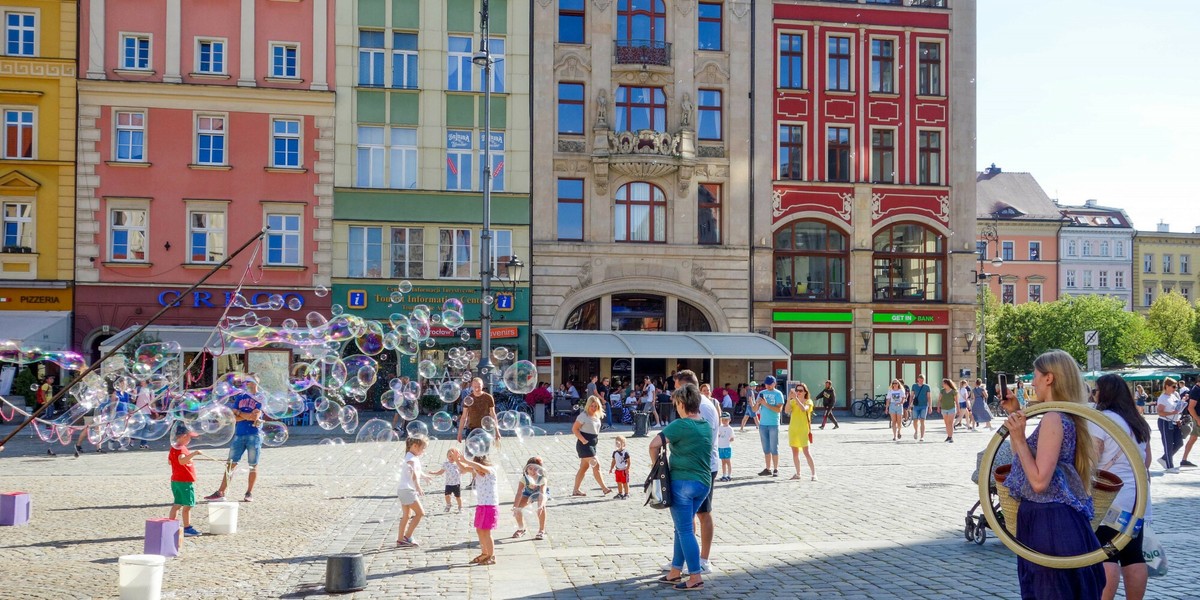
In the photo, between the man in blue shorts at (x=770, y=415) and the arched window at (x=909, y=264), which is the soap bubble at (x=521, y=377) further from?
the arched window at (x=909, y=264)

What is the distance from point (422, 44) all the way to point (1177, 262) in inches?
3016

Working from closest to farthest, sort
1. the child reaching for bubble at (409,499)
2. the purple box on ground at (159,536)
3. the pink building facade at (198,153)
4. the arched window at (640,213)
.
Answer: the purple box on ground at (159,536)
the child reaching for bubble at (409,499)
the pink building facade at (198,153)
the arched window at (640,213)

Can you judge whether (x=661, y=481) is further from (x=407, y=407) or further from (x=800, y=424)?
(x=407, y=407)

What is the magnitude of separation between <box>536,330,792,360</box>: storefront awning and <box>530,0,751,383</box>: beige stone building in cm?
91

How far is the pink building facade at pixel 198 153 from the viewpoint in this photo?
35281 mm

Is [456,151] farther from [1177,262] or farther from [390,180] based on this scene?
[1177,262]

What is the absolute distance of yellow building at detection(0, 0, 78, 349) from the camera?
34.8m

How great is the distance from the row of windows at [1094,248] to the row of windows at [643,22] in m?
55.5

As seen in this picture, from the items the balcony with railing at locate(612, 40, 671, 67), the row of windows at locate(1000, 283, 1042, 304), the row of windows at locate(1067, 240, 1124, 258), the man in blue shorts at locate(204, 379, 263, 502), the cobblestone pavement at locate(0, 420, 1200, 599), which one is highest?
the balcony with railing at locate(612, 40, 671, 67)

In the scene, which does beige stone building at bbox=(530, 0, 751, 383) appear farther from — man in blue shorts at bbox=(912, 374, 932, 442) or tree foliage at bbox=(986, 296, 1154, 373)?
tree foliage at bbox=(986, 296, 1154, 373)

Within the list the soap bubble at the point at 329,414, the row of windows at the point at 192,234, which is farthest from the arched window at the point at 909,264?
the soap bubble at the point at 329,414

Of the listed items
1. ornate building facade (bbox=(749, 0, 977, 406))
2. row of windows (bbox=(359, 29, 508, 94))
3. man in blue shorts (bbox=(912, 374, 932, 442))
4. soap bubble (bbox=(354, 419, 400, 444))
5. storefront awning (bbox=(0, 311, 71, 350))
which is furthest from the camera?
ornate building facade (bbox=(749, 0, 977, 406))

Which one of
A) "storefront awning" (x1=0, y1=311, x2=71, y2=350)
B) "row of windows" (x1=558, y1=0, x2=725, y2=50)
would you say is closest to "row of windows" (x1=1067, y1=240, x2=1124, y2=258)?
"row of windows" (x1=558, y1=0, x2=725, y2=50)

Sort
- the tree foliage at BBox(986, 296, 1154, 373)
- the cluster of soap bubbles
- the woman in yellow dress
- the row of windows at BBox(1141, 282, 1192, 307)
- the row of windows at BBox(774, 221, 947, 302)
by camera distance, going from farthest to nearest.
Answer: the row of windows at BBox(1141, 282, 1192, 307) < the tree foliage at BBox(986, 296, 1154, 373) < the row of windows at BBox(774, 221, 947, 302) < the woman in yellow dress < the cluster of soap bubbles
